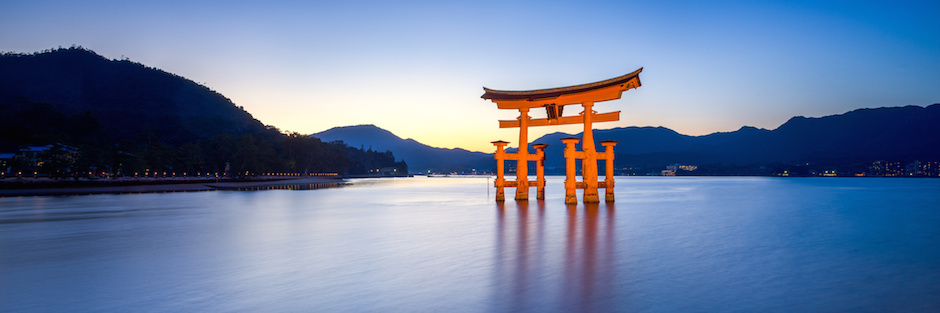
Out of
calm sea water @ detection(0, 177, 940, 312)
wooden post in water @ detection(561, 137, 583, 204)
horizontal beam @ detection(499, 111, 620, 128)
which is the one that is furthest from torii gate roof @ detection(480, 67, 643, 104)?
Answer: calm sea water @ detection(0, 177, 940, 312)

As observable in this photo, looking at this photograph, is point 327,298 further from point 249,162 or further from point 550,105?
point 249,162

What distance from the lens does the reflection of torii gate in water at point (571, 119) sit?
20.4 meters

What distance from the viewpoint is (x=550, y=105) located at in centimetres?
2225

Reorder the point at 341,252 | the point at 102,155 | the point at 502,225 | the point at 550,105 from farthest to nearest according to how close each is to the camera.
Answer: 1. the point at 102,155
2. the point at 550,105
3. the point at 502,225
4. the point at 341,252

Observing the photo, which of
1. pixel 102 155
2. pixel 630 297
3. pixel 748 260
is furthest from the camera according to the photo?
pixel 102 155

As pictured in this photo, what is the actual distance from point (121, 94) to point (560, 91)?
140 metres

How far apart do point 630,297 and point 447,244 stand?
6.23m

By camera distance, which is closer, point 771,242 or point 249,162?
point 771,242

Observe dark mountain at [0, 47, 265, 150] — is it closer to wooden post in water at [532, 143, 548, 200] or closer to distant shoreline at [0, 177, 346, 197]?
distant shoreline at [0, 177, 346, 197]

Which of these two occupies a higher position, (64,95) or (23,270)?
(64,95)

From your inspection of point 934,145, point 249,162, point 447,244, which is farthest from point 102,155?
point 934,145

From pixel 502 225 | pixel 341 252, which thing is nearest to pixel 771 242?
pixel 502 225

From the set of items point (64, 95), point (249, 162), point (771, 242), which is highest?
point (64, 95)

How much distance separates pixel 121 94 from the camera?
12381 cm
